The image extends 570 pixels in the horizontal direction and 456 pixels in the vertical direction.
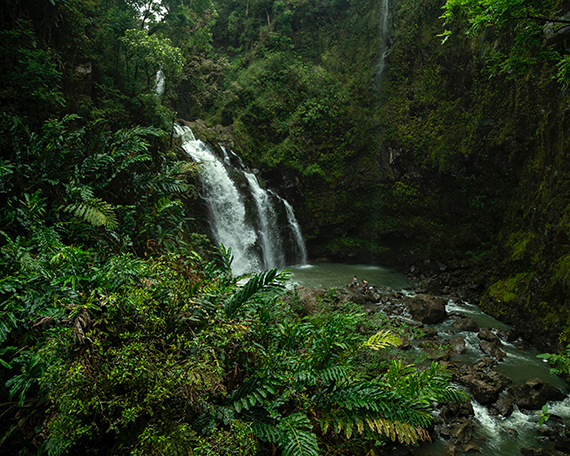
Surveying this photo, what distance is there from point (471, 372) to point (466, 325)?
229cm

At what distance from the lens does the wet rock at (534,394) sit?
5.01 metres

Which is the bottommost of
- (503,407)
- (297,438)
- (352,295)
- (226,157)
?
(503,407)

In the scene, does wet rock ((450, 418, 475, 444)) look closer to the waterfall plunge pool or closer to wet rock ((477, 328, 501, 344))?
wet rock ((477, 328, 501, 344))

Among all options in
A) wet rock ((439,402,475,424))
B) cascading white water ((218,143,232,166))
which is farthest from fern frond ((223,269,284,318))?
cascading white water ((218,143,232,166))

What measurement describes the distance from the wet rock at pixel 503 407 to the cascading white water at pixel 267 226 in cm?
914

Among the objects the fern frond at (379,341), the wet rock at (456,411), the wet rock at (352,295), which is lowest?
the wet rock at (456,411)

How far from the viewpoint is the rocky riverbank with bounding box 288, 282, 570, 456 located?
4.33 m

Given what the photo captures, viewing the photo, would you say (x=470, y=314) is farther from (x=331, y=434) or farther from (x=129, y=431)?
(x=129, y=431)

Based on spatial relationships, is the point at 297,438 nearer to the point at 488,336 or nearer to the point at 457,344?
the point at 457,344

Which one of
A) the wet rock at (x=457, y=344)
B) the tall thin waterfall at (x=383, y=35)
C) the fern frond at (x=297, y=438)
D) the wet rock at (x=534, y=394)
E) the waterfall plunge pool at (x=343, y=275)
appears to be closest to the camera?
the fern frond at (x=297, y=438)

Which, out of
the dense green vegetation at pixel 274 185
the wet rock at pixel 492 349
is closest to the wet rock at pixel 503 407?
the dense green vegetation at pixel 274 185

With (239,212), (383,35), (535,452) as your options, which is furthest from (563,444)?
(383,35)

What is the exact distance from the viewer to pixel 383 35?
15.6 metres

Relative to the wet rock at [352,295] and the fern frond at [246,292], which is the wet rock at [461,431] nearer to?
the fern frond at [246,292]
